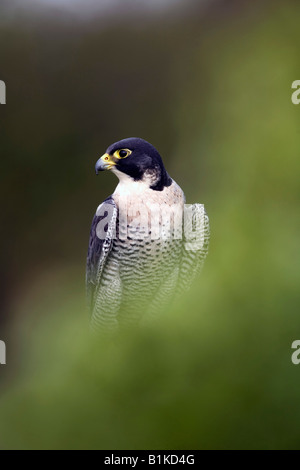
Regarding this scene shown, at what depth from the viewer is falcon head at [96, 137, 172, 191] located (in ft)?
4.68

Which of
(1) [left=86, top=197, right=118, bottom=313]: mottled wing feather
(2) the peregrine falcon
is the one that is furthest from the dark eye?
(1) [left=86, top=197, right=118, bottom=313]: mottled wing feather

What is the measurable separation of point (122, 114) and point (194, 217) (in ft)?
5.93

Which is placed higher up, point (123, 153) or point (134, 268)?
point (123, 153)

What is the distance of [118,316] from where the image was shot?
6.04 ft

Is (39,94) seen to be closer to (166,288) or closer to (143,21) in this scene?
(143,21)

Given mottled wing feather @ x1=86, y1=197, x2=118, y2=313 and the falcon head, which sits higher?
the falcon head

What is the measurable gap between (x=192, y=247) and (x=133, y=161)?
1.35 ft

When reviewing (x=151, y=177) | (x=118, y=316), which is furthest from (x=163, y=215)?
(x=118, y=316)

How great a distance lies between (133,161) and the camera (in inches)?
56.8

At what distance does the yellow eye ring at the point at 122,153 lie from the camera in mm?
1424

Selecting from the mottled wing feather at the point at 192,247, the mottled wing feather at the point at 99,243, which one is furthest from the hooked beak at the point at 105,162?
the mottled wing feather at the point at 192,247

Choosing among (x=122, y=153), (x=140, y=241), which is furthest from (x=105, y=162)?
(x=140, y=241)

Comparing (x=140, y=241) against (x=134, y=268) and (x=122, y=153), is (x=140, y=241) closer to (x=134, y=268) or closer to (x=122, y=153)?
(x=134, y=268)

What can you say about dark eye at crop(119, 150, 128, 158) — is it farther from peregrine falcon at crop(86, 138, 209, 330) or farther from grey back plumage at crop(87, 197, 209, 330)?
grey back plumage at crop(87, 197, 209, 330)
